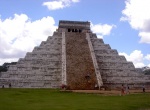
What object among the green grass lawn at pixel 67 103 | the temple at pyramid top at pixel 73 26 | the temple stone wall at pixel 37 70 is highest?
the temple at pyramid top at pixel 73 26

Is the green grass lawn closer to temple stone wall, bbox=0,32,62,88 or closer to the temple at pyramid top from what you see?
temple stone wall, bbox=0,32,62,88

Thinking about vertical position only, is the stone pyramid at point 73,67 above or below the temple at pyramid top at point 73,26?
below

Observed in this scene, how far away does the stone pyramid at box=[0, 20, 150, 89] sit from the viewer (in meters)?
29.0

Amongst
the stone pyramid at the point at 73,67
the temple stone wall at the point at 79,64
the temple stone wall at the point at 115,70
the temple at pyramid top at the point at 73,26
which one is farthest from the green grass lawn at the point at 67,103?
the temple at pyramid top at the point at 73,26

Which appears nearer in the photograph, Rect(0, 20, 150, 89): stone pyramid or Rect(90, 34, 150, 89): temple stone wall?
Rect(0, 20, 150, 89): stone pyramid

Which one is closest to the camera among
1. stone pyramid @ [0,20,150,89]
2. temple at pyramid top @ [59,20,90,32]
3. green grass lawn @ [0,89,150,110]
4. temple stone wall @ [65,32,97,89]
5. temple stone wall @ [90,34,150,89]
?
green grass lawn @ [0,89,150,110]

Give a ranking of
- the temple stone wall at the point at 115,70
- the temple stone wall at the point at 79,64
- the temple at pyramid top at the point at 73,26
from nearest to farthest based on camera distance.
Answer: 1. the temple stone wall at the point at 79,64
2. the temple stone wall at the point at 115,70
3. the temple at pyramid top at the point at 73,26

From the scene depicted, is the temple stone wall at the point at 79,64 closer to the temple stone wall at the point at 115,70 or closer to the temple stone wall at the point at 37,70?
the temple stone wall at the point at 37,70

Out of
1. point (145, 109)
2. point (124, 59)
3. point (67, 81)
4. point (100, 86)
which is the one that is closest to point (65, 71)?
point (67, 81)

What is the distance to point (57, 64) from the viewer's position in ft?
105

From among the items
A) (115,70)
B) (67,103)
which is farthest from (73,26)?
(67,103)

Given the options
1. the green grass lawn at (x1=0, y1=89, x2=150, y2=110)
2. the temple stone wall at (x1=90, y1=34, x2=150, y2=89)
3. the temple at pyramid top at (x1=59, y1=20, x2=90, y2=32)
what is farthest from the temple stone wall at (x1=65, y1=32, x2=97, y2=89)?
the green grass lawn at (x1=0, y1=89, x2=150, y2=110)

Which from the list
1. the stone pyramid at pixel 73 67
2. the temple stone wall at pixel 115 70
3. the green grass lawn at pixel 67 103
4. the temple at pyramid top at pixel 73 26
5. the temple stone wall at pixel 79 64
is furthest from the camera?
the temple at pyramid top at pixel 73 26

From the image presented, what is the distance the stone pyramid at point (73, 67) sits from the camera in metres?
29.0
